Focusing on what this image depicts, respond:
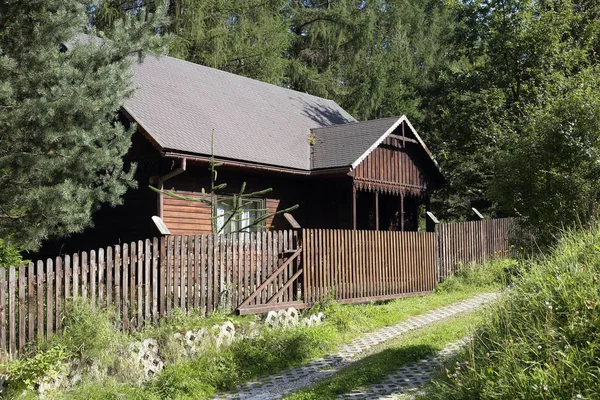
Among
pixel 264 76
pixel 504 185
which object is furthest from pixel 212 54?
pixel 504 185

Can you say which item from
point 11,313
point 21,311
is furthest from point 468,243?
point 11,313

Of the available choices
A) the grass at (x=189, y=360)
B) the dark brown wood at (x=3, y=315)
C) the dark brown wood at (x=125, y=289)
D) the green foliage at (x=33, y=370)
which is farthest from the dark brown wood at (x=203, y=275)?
the dark brown wood at (x=3, y=315)

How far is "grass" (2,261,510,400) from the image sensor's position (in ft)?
27.9

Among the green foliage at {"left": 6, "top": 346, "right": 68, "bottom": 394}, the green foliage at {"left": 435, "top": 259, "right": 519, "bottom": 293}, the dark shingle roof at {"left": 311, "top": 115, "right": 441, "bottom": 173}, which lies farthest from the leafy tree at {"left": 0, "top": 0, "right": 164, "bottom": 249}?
the green foliage at {"left": 435, "top": 259, "right": 519, "bottom": 293}

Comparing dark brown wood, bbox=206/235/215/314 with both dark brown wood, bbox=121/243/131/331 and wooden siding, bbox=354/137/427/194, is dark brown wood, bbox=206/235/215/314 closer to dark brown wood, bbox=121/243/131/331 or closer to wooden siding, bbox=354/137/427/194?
dark brown wood, bbox=121/243/131/331

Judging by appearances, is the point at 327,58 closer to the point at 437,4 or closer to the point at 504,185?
the point at 437,4

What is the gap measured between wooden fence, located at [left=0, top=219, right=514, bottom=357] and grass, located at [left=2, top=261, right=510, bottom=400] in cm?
33

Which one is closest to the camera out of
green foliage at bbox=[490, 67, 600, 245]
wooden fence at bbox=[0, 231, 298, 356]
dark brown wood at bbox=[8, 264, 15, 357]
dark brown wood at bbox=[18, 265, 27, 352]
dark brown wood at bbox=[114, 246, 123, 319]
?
dark brown wood at bbox=[8, 264, 15, 357]

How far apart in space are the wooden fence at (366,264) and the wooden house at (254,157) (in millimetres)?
2005

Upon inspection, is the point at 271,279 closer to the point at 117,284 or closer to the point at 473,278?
the point at 117,284

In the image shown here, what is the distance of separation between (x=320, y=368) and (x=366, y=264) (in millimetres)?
4910

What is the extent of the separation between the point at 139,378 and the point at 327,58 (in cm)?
3084

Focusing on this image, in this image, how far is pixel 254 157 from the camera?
16312mm

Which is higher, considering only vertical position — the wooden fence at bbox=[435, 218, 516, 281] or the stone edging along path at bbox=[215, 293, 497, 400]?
the wooden fence at bbox=[435, 218, 516, 281]
